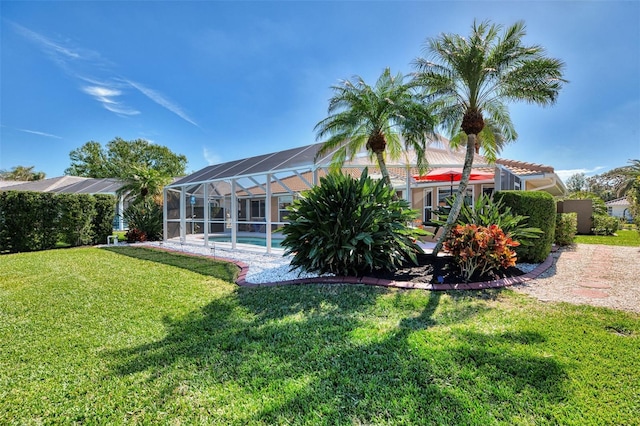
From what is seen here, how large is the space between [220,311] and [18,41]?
53.6ft

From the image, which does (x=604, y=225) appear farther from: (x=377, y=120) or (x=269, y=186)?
(x=269, y=186)

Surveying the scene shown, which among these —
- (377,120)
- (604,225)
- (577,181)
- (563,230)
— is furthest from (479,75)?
(577,181)

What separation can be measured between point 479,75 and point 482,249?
4.71 metres

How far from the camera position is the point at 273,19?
35.1 ft

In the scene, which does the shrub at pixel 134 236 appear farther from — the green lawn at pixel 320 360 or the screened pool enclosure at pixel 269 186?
the green lawn at pixel 320 360

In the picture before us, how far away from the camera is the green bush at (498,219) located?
7.55m

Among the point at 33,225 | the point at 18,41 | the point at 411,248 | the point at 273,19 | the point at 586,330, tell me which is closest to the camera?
the point at 586,330

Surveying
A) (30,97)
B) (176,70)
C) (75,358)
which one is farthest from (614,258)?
(30,97)

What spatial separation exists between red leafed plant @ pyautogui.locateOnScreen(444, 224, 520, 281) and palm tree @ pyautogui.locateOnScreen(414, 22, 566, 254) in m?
1.45

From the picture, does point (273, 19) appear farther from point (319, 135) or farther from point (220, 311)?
point (220, 311)

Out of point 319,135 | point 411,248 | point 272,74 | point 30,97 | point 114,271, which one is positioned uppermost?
point 30,97

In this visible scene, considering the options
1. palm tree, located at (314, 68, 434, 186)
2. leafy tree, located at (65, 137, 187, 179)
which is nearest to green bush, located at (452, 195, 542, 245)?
palm tree, located at (314, 68, 434, 186)

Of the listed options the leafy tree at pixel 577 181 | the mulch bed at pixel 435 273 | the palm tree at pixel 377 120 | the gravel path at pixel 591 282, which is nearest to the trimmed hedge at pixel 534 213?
the gravel path at pixel 591 282

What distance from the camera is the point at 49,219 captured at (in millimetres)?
14938
